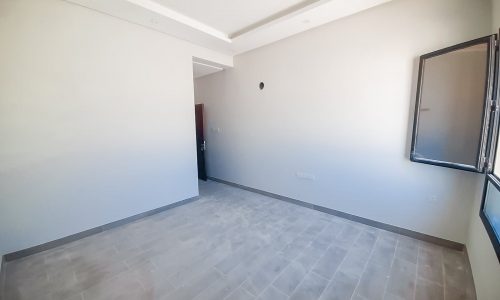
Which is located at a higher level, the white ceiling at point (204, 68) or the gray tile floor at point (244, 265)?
the white ceiling at point (204, 68)

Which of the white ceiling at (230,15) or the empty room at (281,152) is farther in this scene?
the white ceiling at (230,15)

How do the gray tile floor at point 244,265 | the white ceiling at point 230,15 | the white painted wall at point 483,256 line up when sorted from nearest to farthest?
the white painted wall at point 483,256 → the gray tile floor at point 244,265 → the white ceiling at point 230,15

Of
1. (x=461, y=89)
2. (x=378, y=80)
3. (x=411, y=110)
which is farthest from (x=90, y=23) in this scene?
Result: (x=461, y=89)

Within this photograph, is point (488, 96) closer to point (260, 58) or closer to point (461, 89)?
point (461, 89)

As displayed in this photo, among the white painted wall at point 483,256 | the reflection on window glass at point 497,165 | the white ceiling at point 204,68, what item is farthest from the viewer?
the white ceiling at point 204,68

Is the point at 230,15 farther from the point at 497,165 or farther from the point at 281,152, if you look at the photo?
the point at 497,165

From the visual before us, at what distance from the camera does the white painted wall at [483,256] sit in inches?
51.4

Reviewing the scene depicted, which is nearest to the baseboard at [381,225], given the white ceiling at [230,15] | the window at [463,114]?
the window at [463,114]

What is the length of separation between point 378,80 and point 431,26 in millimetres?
683

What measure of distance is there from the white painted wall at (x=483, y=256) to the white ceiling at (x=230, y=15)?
1613 millimetres

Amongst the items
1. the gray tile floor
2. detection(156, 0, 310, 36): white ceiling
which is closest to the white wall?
the gray tile floor

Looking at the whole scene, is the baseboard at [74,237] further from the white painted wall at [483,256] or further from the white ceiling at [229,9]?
the white painted wall at [483,256]

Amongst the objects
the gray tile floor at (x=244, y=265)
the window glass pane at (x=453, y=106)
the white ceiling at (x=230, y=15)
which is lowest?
the gray tile floor at (x=244, y=265)

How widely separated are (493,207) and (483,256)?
433 millimetres
